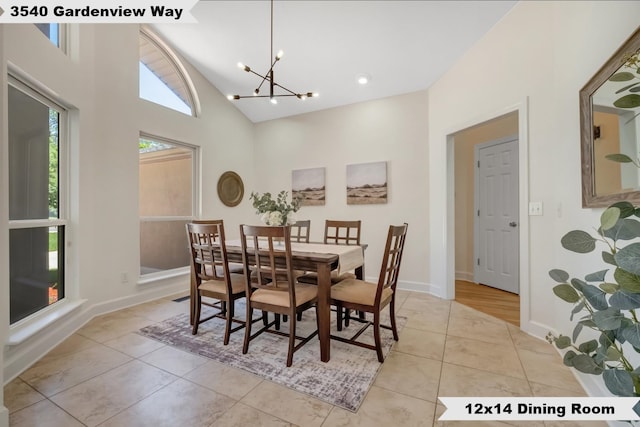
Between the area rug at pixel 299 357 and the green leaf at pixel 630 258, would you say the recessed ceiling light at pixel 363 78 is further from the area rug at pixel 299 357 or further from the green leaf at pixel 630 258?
the green leaf at pixel 630 258

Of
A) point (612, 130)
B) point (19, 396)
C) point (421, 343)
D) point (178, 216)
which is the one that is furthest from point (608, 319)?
point (178, 216)

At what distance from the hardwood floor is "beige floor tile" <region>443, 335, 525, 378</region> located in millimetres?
717

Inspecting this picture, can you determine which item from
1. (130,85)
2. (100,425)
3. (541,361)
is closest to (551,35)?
(541,361)

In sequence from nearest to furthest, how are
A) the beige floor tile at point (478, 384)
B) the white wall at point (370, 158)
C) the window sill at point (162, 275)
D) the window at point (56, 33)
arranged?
1. the beige floor tile at point (478, 384)
2. the window at point (56, 33)
3. the window sill at point (162, 275)
4. the white wall at point (370, 158)

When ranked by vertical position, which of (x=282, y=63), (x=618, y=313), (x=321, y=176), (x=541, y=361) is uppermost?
(x=282, y=63)

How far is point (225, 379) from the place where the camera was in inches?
69.6

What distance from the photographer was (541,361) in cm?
196

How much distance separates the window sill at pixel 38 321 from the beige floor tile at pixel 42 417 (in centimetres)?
56

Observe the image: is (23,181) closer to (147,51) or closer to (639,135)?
(147,51)

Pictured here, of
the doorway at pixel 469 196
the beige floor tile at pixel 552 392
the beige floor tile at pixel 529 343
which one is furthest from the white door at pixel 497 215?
the beige floor tile at pixel 552 392

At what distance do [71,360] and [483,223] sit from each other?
16.2 ft

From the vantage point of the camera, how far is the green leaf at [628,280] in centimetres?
82

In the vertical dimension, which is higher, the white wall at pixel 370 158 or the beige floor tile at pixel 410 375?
the white wall at pixel 370 158

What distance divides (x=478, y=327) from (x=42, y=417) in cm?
318
